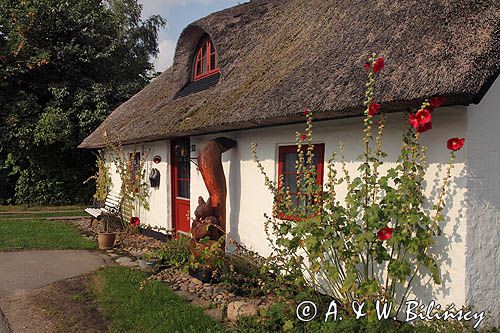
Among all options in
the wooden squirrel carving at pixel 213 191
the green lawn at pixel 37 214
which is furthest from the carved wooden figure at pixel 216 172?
the green lawn at pixel 37 214

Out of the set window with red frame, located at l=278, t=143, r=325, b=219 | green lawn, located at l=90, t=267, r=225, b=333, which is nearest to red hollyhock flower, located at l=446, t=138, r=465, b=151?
window with red frame, located at l=278, t=143, r=325, b=219

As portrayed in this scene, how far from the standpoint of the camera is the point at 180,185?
30.0ft

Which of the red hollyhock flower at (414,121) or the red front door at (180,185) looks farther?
the red front door at (180,185)

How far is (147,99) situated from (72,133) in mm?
5794

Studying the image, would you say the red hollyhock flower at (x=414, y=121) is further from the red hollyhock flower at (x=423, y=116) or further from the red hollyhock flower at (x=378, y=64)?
the red hollyhock flower at (x=378, y=64)

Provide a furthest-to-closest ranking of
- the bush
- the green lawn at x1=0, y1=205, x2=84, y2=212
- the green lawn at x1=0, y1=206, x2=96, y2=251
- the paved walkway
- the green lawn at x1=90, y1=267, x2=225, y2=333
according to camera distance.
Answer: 1. the green lawn at x1=0, y1=205, x2=84, y2=212
2. the green lawn at x1=0, y1=206, x2=96, y2=251
3. the bush
4. the paved walkway
5. the green lawn at x1=90, y1=267, x2=225, y2=333

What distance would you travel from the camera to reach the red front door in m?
8.74

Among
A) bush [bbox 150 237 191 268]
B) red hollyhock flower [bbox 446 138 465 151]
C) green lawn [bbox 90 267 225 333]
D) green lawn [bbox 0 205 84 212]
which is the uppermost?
red hollyhock flower [bbox 446 138 465 151]

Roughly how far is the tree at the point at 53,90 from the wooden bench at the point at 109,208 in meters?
4.29

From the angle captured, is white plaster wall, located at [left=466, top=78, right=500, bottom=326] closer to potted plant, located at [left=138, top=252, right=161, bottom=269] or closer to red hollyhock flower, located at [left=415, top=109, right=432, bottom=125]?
red hollyhock flower, located at [left=415, top=109, right=432, bottom=125]

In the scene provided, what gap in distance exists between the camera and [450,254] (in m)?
3.75

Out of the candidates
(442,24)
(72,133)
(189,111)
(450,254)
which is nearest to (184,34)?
(189,111)

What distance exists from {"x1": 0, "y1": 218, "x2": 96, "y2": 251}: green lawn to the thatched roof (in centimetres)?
278

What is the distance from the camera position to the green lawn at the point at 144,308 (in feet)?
14.4
